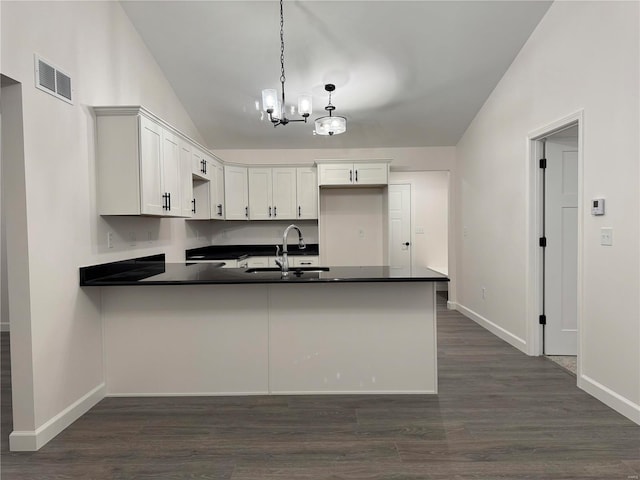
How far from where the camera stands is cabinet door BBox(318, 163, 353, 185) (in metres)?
5.25

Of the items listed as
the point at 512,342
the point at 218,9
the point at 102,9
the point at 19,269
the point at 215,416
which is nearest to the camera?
the point at 19,269

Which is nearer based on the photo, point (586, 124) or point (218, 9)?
point (586, 124)

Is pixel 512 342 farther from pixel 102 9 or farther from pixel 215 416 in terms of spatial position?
pixel 102 9

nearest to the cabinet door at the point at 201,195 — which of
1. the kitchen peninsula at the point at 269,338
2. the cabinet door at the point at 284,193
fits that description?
the cabinet door at the point at 284,193

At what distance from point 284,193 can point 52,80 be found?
11.1 feet

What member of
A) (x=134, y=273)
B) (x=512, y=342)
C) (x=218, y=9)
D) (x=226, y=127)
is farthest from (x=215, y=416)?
(x=226, y=127)

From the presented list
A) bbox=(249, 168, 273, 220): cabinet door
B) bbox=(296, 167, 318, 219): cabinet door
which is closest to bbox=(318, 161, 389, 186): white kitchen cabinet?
bbox=(296, 167, 318, 219): cabinet door

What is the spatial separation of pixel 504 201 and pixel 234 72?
334cm

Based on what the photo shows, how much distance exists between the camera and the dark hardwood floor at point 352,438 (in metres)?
1.88

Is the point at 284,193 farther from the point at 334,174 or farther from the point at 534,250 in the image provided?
the point at 534,250

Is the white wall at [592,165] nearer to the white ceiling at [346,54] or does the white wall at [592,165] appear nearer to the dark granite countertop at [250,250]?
the white ceiling at [346,54]

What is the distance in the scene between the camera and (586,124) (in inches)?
108

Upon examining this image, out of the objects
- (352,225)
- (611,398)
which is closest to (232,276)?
(611,398)

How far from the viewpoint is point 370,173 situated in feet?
17.2
